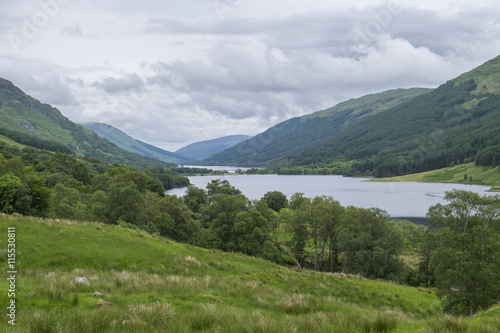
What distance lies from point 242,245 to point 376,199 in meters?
92.2

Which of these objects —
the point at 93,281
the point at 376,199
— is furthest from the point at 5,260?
the point at 376,199

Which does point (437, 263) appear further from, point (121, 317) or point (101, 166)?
point (101, 166)

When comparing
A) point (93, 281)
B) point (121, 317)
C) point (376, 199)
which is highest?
point (121, 317)

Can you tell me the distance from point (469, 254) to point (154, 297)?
18399 millimetres

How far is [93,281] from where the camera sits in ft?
36.2

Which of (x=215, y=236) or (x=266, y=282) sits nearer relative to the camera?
(x=266, y=282)

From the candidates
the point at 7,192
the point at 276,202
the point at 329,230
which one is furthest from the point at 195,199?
the point at 7,192

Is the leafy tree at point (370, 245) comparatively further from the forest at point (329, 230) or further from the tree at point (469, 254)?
the tree at point (469, 254)

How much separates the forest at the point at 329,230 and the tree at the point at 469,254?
0.18ft

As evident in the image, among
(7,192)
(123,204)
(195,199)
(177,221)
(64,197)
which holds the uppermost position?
(7,192)

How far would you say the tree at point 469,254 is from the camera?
18.4m

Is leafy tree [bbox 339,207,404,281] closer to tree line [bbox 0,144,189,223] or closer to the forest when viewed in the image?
the forest

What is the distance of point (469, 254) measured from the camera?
18.7m

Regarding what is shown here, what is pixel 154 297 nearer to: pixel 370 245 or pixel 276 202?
pixel 370 245
